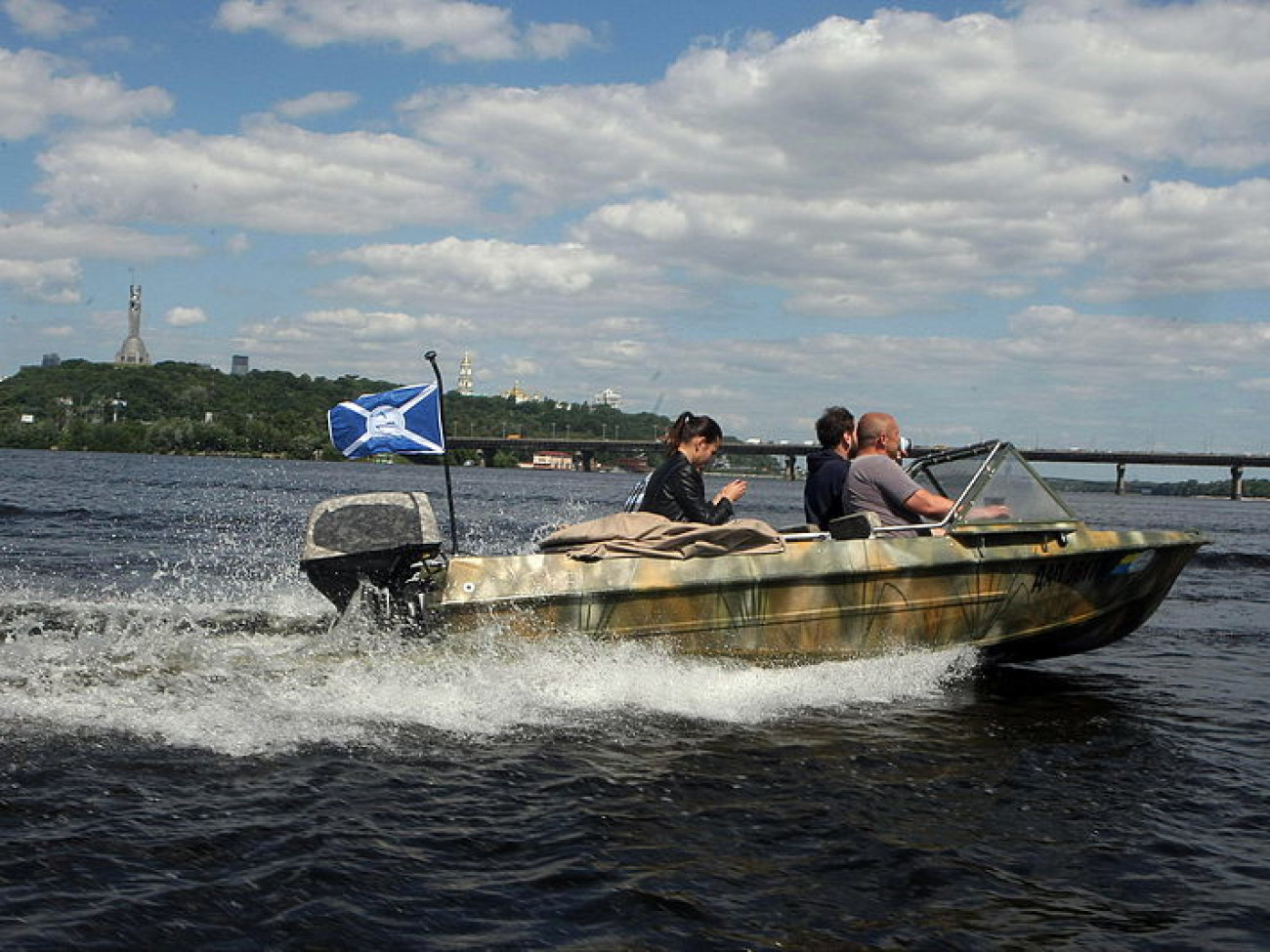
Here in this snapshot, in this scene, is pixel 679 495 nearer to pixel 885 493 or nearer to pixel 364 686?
pixel 885 493

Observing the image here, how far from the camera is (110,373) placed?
16262 centimetres

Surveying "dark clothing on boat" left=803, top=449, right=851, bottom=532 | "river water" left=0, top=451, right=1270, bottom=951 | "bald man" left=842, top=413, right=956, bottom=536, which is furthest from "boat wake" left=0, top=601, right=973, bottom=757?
"dark clothing on boat" left=803, top=449, right=851, bottom=532

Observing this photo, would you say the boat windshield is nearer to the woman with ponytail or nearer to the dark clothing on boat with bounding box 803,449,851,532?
the dark clothing on boat with bounding box 803,449,851,532

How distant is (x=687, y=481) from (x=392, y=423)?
7.65 feet

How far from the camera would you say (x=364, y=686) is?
7.71 meters

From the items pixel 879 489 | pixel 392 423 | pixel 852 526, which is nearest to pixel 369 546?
pixel 392 423

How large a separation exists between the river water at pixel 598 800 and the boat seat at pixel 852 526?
1013mm

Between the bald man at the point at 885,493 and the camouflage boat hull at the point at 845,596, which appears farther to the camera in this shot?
the bald man at the point at 885,493

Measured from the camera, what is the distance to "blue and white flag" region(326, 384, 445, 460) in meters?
7.94

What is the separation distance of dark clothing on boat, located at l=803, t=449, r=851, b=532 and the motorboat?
0.20 m

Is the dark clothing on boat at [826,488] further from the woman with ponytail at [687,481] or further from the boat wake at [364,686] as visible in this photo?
the boat wake at [364,686]

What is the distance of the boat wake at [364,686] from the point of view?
7027 mm

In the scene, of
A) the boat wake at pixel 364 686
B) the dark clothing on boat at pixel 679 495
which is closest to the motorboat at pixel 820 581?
the boat wake at pixel 364 686

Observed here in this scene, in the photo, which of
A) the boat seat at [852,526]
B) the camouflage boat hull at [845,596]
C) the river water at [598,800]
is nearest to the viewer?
the river water at [598,800]
